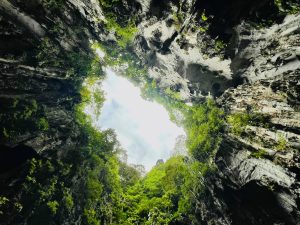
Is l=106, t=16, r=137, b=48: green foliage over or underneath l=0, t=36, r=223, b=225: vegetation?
over

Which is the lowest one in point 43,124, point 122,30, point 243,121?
point 43,124

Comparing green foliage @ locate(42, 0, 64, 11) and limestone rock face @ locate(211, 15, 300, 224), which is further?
green foliage @ locate(42, 0, 64, 11)

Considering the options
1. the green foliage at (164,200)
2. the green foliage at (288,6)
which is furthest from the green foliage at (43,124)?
the green foliage at (288,6)

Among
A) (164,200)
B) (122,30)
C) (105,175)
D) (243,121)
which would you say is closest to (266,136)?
(243,121)

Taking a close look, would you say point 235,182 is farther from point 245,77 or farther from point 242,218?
point 245,77

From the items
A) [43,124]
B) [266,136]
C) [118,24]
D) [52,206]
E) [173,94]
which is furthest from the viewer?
[173,94]

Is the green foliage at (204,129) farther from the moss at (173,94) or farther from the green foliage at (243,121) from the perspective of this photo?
the moss at (173,94)

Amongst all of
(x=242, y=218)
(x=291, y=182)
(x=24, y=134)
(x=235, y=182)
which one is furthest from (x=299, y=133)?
(x=24, y=134)

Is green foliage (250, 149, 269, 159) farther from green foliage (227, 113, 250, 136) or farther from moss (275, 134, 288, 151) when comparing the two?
green foliage (227, 113, 250, 136)

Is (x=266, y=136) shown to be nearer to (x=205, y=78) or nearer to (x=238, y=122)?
(x=238, y=122)

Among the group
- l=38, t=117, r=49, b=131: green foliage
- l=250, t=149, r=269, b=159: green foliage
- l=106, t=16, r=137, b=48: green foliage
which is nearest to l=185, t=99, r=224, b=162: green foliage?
l=250, t=149, r=269, b=159: green foliage
